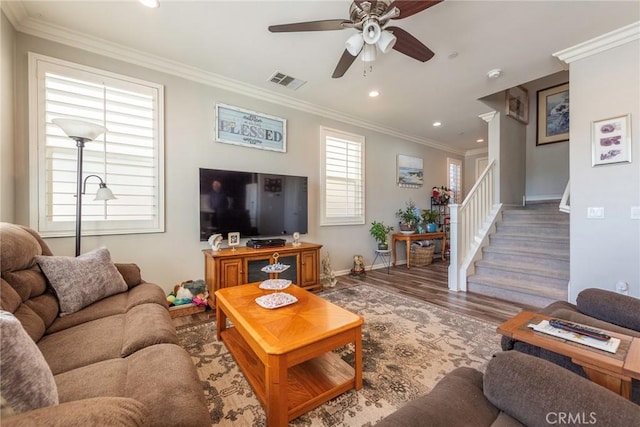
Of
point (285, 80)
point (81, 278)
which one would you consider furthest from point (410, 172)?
point (81, 278)

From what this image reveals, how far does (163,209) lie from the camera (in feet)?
9.39

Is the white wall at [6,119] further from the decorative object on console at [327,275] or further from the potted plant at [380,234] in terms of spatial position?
the potted plant at [380,234]

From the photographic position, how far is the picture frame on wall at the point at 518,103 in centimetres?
428

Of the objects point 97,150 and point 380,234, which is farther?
point 380,234

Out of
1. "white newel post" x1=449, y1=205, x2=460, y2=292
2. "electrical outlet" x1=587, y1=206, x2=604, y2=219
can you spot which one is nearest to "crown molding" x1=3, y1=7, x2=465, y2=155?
"white newel post" x1=449, y1=205, x2=460, y2=292

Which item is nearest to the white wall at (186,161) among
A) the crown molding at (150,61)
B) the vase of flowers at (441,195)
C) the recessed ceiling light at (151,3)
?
the crown molding at (150,61)

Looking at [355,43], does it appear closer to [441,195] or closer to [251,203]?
[251,203]

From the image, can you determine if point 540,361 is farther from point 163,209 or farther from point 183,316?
point 163,209

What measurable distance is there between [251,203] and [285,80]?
1607 millimetres

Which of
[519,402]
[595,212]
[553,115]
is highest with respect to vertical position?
[553,115]

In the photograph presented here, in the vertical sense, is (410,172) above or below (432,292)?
above

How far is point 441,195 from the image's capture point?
5898mm

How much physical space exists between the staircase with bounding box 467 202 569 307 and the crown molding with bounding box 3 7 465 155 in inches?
123

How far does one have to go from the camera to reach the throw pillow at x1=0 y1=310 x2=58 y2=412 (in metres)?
0.61
